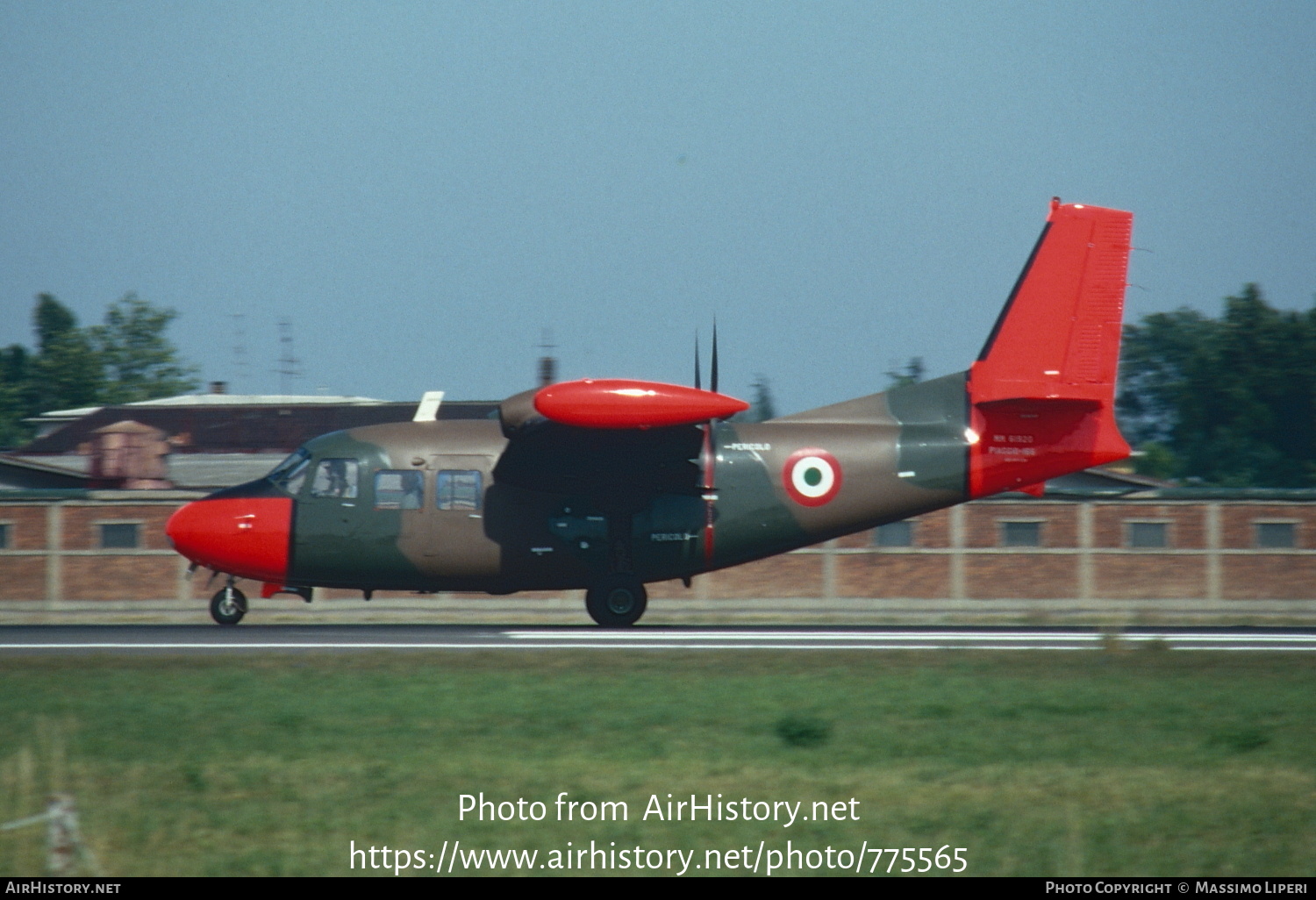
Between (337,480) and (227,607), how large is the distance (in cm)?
278

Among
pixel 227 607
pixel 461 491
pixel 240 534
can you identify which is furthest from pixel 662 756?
pixel 227 607

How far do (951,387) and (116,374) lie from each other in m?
85.3

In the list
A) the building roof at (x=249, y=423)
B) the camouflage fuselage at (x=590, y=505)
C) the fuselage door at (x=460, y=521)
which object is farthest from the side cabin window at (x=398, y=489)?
the building roof at (x=249, y=423)

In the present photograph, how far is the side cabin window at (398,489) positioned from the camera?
1919 centimetres

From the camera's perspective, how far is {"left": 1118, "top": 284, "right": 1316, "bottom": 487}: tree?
196ft

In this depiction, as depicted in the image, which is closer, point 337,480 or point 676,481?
point 676,481

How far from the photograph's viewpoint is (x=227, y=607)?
20.2 m

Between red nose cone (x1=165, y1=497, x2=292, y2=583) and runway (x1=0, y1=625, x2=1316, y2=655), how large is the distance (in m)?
0.95

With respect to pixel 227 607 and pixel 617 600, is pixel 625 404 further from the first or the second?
pixel 227 607

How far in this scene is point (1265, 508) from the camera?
98.0 ft

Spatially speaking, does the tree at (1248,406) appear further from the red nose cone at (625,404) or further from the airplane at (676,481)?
the red nose cone at (625,404)

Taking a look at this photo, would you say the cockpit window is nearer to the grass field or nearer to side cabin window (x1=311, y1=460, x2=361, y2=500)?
side cabin window (x1=311, y1=460, x2=361, y2=500)
